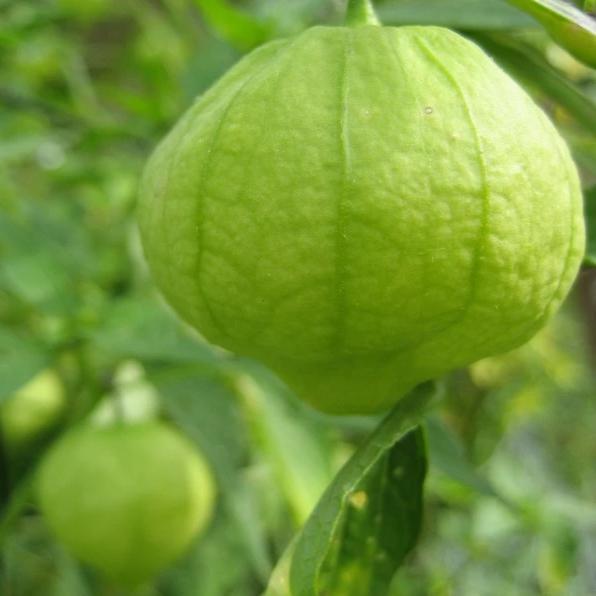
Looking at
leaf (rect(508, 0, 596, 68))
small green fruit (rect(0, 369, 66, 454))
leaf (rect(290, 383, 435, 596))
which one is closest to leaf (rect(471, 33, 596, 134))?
leaf (rect(508, 0, 596, 68))

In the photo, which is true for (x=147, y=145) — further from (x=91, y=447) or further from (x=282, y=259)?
(x=282, y=259)

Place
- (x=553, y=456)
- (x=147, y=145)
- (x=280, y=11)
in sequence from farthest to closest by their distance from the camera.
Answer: (x=553, y=456) < (x=147, y=145) < (x=280, y=11)

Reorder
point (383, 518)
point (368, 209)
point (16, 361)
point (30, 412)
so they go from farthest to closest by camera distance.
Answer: point (30, 412), point (16, 361), point (383, 518), point (368, 209)

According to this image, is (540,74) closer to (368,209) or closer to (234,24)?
(368,209)

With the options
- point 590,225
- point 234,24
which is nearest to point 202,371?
point 234,24

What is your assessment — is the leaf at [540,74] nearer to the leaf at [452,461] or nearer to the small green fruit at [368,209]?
the small green fruit at [368,209]

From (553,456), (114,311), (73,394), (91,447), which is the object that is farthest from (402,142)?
(553,456)
